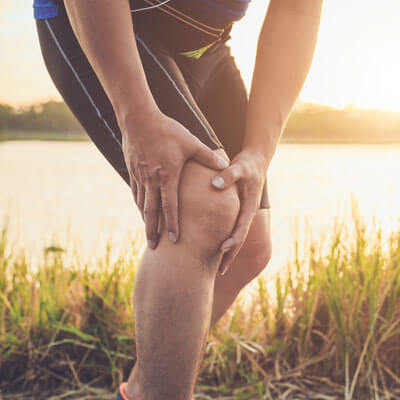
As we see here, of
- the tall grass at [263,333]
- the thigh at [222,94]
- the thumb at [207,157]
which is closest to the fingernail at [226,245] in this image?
the thumb at [207,157]

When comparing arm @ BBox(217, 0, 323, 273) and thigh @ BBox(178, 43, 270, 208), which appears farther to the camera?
thigh @ BBox(178, 43, 270, 208)

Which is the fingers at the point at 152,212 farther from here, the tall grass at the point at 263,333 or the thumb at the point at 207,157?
the tall grass at the point at 263,333

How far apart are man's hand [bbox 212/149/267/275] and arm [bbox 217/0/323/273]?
3cm

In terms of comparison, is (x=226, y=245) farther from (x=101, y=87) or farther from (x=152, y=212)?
(x=101, y=87)

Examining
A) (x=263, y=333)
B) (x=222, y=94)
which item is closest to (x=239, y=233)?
(x=222, y=94)

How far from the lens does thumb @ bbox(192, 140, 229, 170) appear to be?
0.63 meters

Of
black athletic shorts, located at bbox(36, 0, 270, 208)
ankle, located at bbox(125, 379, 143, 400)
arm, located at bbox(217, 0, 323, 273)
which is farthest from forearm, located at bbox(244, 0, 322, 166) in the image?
ankle, located at bbox(125, 379, 143, 400)

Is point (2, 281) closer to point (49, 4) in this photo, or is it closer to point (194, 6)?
point (49, 4)

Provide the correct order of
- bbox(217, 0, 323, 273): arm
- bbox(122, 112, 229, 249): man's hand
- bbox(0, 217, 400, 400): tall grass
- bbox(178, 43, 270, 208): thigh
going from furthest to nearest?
bbox(0, 217, 400, 400): tall grass → bbox(178, 43, 270, 208): thigh → bbox(217, 0, 323, 273): arm → bbox(122, 112, 229, 249): man's hand

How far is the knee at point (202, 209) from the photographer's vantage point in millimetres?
625

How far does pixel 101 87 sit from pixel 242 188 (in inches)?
11.0

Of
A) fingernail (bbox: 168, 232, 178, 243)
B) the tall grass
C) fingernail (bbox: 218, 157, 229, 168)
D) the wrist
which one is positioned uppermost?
the wrist

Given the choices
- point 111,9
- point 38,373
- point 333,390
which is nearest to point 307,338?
point 333,390

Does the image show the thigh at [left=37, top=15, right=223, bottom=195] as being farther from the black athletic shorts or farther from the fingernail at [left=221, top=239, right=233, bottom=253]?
the fingernail at [left=221, top=239, right=233, bottom=253]
